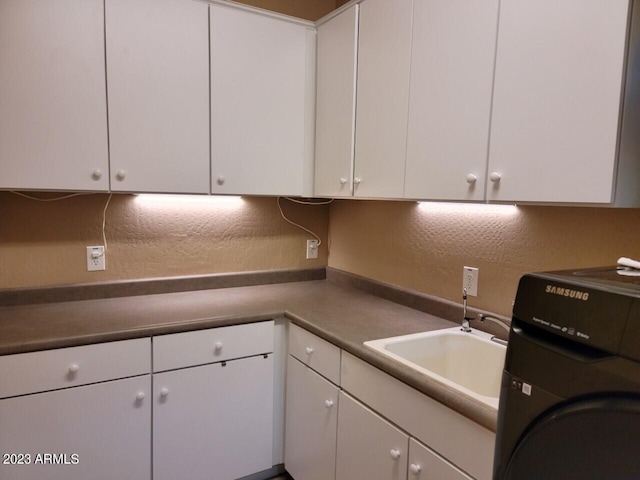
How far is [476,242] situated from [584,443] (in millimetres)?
1197

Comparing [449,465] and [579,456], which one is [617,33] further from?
[449,465]

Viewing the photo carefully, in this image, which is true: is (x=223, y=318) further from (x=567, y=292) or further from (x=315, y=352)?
(x=567, y=292)

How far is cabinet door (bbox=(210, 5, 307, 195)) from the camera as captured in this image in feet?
6.70

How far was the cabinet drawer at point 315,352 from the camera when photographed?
1.69m

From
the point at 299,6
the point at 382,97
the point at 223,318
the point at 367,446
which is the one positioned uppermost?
the point at 299,6

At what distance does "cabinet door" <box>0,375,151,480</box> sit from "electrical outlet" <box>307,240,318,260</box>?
1.25 metres

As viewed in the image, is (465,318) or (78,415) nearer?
(78,415)

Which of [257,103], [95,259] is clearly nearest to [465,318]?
[257,103]

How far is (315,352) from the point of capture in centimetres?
181

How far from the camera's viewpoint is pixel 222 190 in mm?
2105

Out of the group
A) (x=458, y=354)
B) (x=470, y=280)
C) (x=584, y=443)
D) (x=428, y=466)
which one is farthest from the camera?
(x=470, y=280)

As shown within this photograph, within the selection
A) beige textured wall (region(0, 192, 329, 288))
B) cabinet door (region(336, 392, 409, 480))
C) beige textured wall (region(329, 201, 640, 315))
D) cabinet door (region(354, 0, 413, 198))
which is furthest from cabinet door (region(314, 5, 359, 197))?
cabinet door (region(336, 392, 409, 480))

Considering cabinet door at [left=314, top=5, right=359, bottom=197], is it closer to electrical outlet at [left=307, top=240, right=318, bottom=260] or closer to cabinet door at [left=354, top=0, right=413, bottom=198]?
cabinet door at [left=354, top=0, right=413, bottom=198]

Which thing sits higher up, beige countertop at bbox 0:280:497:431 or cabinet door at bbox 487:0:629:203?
cabinet door at bbox 487:0:629:203
